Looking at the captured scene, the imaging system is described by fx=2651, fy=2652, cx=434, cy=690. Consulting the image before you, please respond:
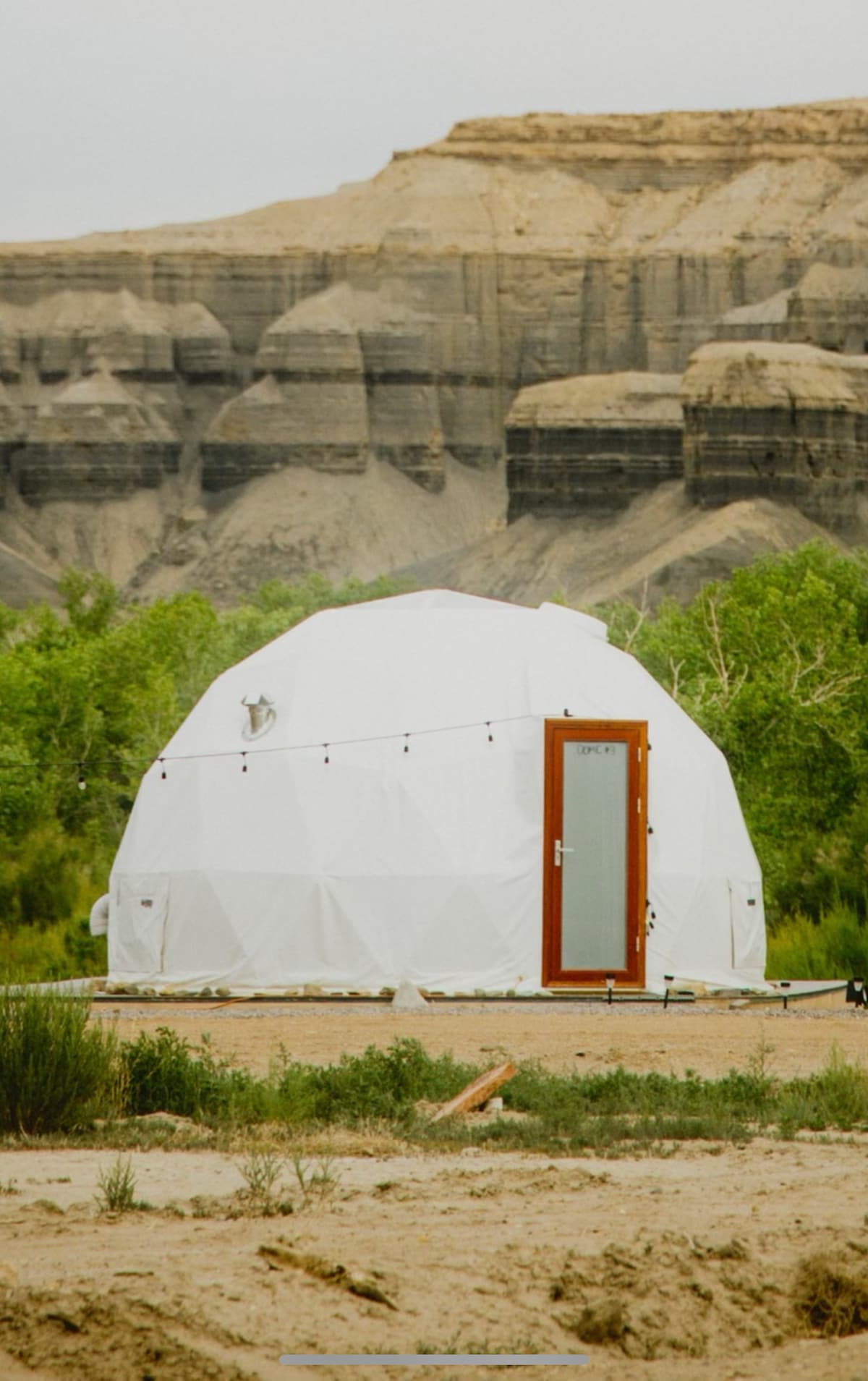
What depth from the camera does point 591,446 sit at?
90.8m

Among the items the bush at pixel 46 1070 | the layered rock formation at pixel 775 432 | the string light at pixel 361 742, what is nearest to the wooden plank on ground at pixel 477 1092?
the bush at pixel 46 1070

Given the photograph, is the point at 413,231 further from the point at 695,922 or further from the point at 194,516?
the point at 695,922

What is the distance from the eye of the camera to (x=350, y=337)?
104125mm

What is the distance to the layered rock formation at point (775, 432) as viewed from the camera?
79562 millimetres

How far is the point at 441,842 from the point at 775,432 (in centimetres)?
6201

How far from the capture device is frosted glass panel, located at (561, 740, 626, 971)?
62.1 ft

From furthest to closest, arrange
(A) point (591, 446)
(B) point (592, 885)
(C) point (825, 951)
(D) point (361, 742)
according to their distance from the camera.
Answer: (A) point (591, 446) → (C) point (825, 951) → (D) point (361, 742) → (B) point (592, 885)

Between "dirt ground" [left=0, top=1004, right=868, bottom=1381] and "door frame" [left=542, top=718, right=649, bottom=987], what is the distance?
25.2 ft

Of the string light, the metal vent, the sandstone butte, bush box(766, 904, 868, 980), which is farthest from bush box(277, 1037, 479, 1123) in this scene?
the sandstone butte

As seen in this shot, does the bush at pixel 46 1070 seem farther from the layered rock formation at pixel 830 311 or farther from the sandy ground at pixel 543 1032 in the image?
the layered rock formation at pixel 830 311

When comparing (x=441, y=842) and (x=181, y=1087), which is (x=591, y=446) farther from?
(x=181, y=1087)

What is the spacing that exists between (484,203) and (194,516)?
19.0 m

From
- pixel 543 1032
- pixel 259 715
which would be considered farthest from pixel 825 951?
pixel 543 1032

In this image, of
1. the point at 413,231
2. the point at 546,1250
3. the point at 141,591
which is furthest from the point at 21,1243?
the point at 413,231
